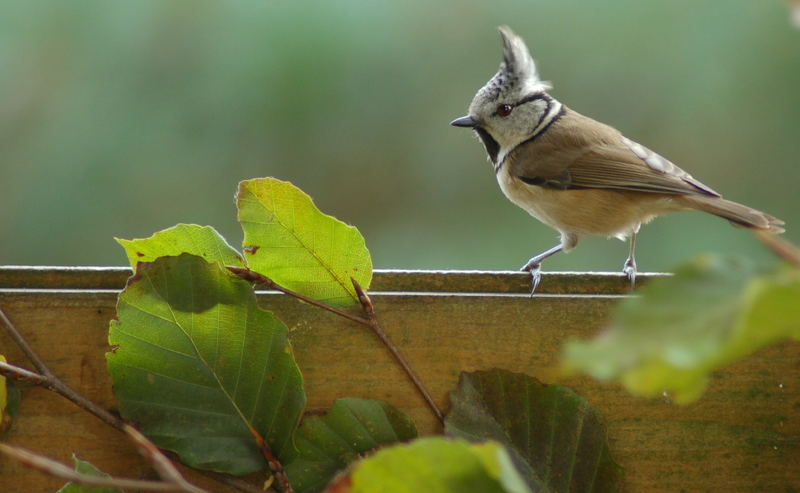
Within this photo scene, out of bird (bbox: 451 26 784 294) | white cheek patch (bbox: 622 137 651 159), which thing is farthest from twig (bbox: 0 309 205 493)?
white cheek patch (bbox: 622 137 651 159)

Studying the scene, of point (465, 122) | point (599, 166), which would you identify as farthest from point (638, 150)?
point (465, 122)

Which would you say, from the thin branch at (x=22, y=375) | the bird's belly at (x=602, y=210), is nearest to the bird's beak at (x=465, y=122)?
the bird's belly at (x=602, y=210)

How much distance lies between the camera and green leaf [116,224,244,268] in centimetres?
93

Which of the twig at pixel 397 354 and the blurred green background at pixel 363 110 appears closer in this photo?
the twig at pixel 397 354

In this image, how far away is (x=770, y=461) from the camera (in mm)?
1035

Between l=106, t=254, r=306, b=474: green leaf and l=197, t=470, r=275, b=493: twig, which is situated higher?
l=106, t=254, r=306, b=474: green leaf

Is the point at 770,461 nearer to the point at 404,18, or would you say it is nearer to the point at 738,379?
the point at 738,379

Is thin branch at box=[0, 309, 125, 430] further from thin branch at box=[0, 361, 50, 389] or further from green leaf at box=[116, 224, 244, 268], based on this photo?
green leaf at box=[116, 224, 244, 268]

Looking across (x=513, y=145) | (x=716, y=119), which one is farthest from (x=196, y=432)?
(x=716, y=119)

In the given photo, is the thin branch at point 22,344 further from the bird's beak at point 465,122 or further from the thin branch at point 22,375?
the bird's beak at point 465,122

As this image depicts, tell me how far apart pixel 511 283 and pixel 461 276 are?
0.06m

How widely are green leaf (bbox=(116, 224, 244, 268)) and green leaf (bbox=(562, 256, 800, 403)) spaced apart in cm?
70

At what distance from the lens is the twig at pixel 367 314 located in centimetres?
95

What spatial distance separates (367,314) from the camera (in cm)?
99
